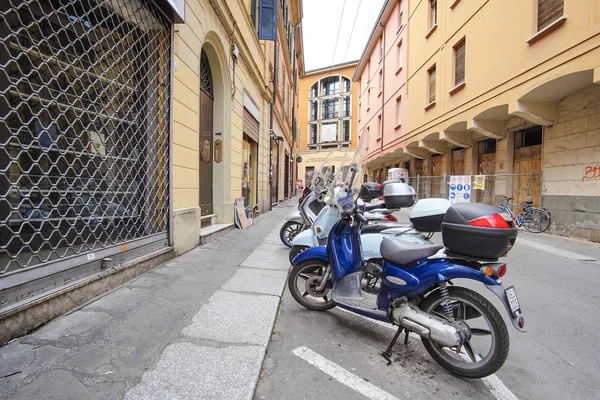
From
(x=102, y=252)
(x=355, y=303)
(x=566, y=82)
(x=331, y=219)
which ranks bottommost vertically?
(x=355, y=303)

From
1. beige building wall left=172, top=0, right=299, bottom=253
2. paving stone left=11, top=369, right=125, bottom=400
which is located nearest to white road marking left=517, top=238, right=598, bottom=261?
beige building wall left=172, top=0, right=299, bottom=253

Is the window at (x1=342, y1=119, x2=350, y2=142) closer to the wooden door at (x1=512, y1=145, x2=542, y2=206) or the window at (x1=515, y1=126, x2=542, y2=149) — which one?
the window at (x1=515, y1=126, x2=542, y2=149)

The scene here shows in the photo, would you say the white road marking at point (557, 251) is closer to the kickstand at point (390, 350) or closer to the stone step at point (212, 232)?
the kickstand at point (390, 350)

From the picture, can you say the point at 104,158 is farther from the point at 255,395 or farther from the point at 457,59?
the point at 457,59

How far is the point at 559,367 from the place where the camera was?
229cm

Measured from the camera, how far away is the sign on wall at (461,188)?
9337mm

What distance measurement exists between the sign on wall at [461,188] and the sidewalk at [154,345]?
7650 mm

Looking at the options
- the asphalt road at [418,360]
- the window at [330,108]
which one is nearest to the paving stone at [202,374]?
the asphalt road at [418,360]

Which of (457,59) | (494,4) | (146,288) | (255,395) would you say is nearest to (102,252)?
(146,288)

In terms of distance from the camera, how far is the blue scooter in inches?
76.2

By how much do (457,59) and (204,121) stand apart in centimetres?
987

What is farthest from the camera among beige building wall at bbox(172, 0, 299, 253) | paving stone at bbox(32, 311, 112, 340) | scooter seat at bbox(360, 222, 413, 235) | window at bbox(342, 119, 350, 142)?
window at bbox(342, 119, 350, 142)

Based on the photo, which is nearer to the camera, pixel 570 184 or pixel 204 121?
pixel 204 121

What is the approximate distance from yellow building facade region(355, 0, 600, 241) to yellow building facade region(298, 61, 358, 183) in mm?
26365
